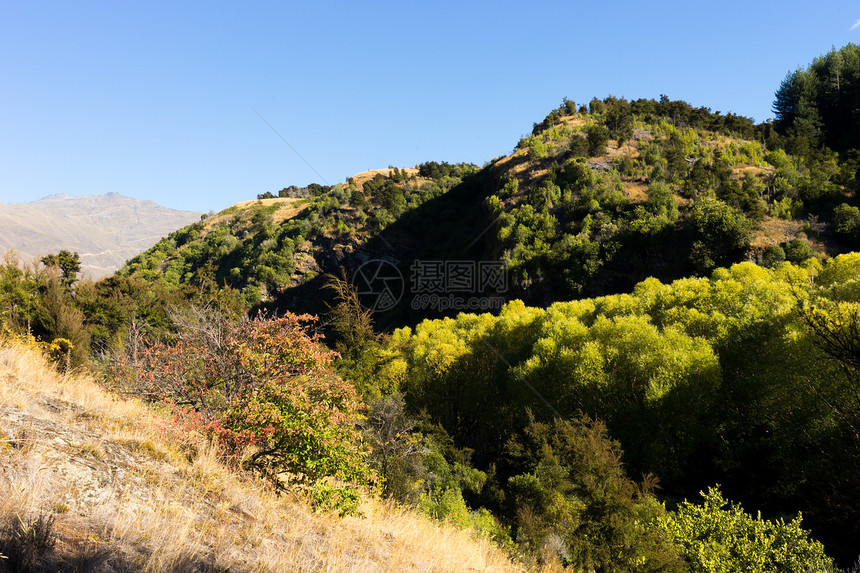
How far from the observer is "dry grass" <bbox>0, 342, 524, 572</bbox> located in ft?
12.4

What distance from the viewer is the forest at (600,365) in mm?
7684

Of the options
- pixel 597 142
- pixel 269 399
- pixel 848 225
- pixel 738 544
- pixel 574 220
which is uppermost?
pixel 597 142

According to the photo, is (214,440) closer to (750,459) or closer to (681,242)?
(750,459)

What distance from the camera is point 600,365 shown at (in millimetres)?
20609

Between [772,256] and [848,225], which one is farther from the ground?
[848,225]

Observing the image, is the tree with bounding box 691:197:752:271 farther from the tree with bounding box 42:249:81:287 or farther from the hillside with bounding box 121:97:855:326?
the tree with bounding box 42:249:81:287

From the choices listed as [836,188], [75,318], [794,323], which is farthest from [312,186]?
[794,323]

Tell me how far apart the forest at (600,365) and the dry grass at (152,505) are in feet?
1.97

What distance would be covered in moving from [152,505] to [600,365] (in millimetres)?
19531

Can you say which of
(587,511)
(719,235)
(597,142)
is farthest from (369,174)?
(587,511)

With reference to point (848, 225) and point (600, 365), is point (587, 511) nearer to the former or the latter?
point (600, 365)

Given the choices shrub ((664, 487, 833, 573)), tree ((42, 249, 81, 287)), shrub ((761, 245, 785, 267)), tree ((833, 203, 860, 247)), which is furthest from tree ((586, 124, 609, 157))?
tree ((42, 249, 81, 287))

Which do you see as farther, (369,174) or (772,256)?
(369,174)

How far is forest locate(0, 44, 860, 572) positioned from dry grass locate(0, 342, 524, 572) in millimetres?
601
